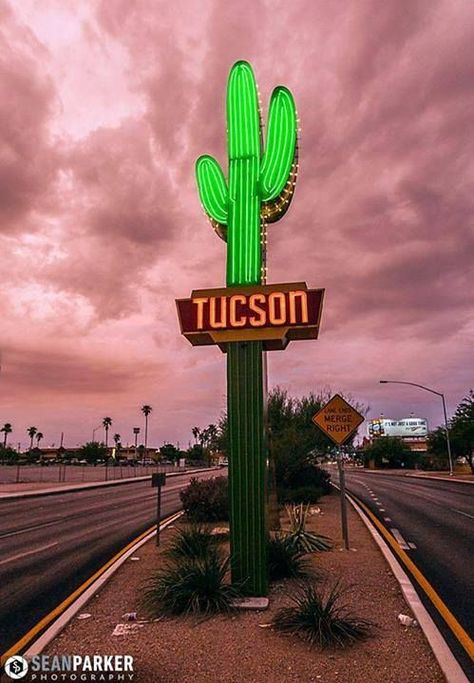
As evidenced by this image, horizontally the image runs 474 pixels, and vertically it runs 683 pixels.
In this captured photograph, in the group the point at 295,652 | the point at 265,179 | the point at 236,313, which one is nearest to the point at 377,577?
the point at 295,652

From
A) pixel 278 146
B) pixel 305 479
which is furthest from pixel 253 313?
pixel 305 479

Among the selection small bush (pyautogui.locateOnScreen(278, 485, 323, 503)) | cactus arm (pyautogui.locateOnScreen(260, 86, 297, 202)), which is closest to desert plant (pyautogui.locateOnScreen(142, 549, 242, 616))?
cactus arm (pyautogui.locateOnScreen(260, 86, 297, 202))

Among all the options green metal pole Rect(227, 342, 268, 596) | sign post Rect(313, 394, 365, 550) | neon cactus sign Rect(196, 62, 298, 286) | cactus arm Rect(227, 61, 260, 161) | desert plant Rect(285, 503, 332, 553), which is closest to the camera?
green metal pole Rect(227, 342, 268, 596)

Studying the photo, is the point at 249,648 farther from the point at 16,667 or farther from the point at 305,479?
the point at 305,479

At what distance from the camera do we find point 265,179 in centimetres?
985

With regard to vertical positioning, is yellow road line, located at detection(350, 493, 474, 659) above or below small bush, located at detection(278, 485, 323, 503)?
below

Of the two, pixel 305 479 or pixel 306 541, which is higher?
pixel 305 479

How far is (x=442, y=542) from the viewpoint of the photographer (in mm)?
13438

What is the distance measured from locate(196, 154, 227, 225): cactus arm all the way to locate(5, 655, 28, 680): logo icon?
25.7ft

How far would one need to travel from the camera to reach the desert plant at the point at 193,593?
7324mm

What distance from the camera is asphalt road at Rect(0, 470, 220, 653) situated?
27.0 feet

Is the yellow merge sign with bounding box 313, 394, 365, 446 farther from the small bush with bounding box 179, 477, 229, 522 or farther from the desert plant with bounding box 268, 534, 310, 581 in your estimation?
the small bush with bounding box 179, 477, 229, 522

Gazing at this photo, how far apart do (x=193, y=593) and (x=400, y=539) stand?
830cm

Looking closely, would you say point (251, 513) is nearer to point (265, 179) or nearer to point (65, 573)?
point (65, 573)
